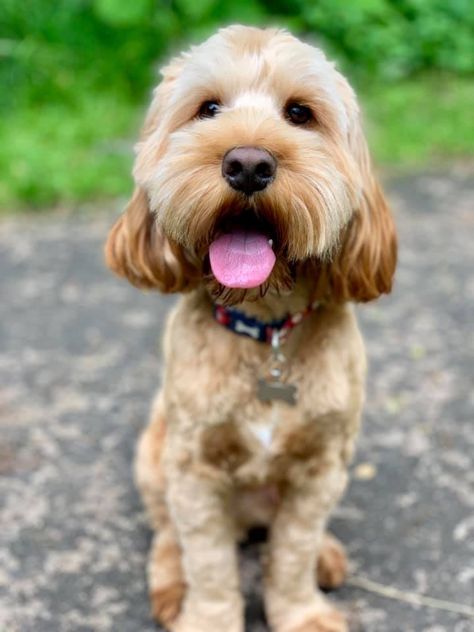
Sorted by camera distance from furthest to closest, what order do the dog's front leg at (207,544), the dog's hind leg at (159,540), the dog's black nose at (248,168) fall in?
the dog's hind leg at (159,540), the dog's front leg at (207,544), the dog's black nose at (248,168)

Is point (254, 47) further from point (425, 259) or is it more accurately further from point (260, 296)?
point (425, 259)

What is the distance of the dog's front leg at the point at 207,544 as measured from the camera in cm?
233

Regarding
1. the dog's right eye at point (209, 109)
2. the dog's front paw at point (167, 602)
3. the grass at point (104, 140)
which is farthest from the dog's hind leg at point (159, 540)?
the grass at point (104, 140)

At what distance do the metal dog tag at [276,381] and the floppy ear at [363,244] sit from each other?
0.20 m

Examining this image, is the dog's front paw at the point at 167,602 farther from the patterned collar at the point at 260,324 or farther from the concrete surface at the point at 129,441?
the patterned collar at the point at 260,324

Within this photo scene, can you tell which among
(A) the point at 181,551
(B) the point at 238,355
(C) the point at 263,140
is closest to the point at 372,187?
(C) the point at 263,140

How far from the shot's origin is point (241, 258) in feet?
6.57

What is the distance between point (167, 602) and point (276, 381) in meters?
0.72

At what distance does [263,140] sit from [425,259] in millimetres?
2754

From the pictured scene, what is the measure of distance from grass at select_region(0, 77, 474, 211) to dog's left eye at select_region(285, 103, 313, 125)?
126 inches

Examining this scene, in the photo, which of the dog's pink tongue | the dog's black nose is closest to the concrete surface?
the dog's pink tongue

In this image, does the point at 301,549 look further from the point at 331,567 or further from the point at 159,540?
→ the point at 159,540

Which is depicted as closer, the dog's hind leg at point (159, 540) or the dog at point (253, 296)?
the dog at point (253, 296)

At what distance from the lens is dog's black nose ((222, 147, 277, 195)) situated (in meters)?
1.87
